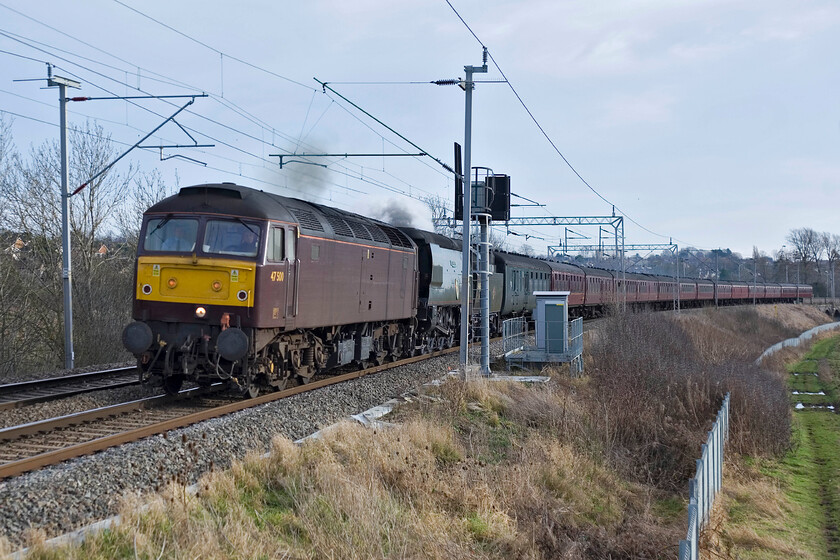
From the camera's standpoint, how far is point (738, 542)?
10.5 m

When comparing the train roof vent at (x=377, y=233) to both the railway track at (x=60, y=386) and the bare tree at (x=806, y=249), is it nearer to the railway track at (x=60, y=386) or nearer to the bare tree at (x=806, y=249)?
the railway track at (x=60, y=386)

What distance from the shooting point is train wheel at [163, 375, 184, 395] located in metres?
12.8

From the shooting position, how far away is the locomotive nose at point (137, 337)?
11836mm

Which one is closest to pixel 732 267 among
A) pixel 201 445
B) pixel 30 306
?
pixel 30 306

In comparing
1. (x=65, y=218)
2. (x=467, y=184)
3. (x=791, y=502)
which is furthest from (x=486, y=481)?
(x=65, y=218)

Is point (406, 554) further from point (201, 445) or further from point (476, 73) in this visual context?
point (476, 73)

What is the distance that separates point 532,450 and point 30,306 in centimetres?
1949

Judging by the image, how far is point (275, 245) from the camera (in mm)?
12305

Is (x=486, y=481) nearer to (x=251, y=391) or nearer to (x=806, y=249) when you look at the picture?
(x=251, y=391)

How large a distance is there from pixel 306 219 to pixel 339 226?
5.09ft

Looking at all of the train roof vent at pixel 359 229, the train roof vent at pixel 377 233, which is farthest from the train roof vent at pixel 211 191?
the train roof vent at pixel 377 233

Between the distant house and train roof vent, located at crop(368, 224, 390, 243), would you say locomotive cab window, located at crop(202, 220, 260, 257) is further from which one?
the distant house

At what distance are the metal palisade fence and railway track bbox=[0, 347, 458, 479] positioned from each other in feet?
21.4

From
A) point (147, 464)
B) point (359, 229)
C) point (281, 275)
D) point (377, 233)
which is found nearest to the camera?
point (147, 464)
